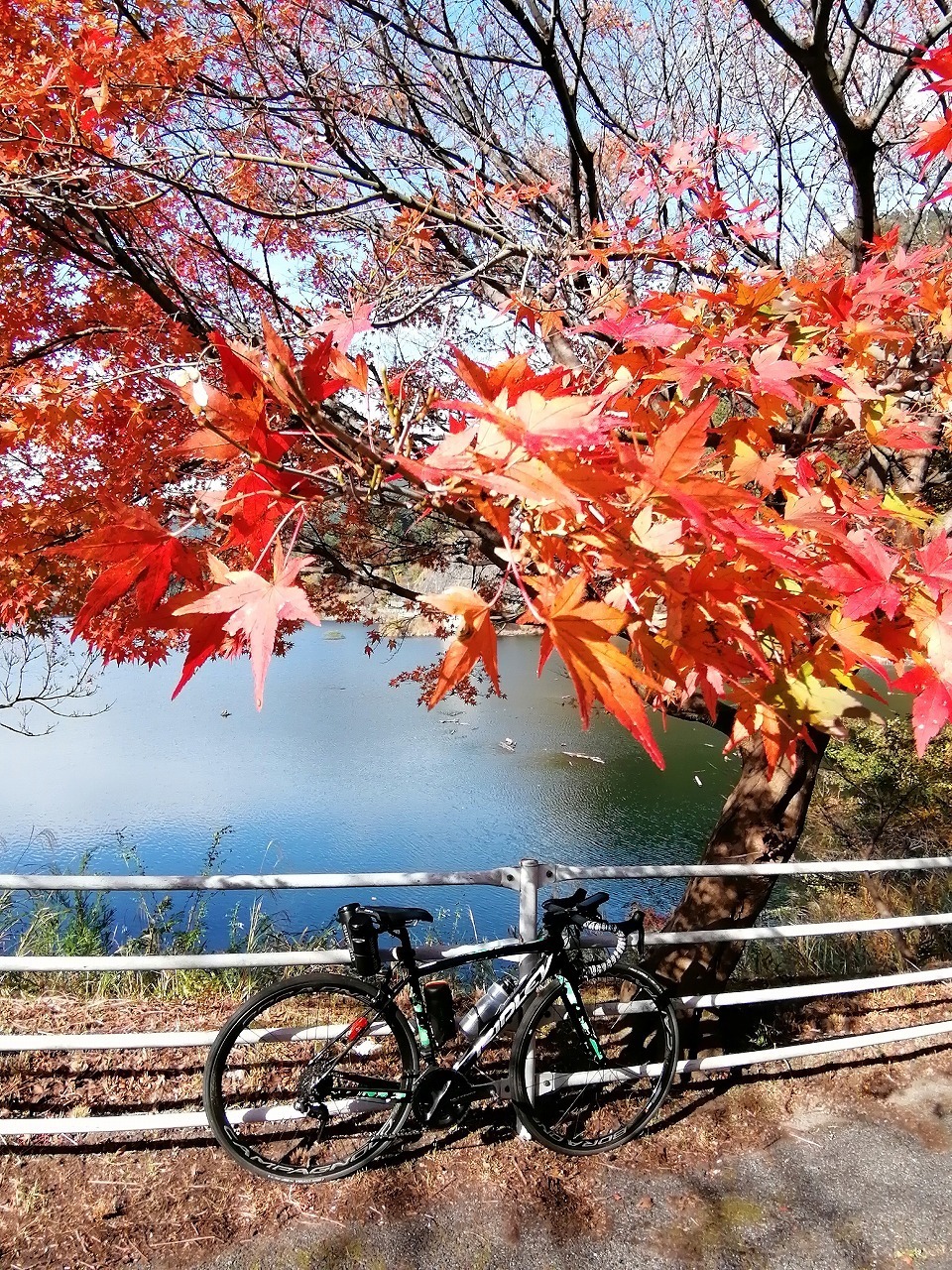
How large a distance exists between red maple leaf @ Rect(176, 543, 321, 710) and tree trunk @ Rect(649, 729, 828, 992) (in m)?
2.48

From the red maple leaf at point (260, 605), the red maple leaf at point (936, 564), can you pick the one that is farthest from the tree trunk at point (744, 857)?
the red maple leaf at point (260, 605)

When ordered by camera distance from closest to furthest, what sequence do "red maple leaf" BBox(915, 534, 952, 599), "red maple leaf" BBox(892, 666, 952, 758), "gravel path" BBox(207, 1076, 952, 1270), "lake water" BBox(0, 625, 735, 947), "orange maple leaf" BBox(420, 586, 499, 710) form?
"orange maple leaf" BBox(420, 586, 499, 710) → "red maple leaf" BBox(892, 666, 952, 758) → "red maple leaf" BBox(915, 534, 952, 599) → "gravel path" BBox(207, 1076, 952, 1270) → "lake water" BBox(0, 625, 735, 947)

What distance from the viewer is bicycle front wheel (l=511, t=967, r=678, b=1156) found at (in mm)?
2125

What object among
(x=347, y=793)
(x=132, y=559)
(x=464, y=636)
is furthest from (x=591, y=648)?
(x=347, y=793)

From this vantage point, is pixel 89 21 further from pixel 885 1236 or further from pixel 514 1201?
pixel 885 1236

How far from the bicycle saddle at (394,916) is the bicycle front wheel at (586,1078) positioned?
0.47m

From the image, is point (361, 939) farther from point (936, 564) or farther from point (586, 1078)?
point (936, 564)

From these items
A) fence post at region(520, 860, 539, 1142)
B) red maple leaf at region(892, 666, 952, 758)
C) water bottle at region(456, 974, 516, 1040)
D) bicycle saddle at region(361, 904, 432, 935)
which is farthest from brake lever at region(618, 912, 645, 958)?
red maple leaf at region(892, 666, 952, 758)

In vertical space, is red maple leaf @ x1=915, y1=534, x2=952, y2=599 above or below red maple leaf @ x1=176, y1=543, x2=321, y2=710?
above

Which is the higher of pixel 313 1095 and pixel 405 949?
pixel 405 949

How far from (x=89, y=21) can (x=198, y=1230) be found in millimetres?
4487

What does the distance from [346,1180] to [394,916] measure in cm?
83

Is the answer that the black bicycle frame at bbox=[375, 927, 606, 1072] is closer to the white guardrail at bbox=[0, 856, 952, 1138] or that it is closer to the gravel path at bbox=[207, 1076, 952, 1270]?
the white guardrail at bbox=[0, 856, 952, 1138]

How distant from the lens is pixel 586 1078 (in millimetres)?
2277
